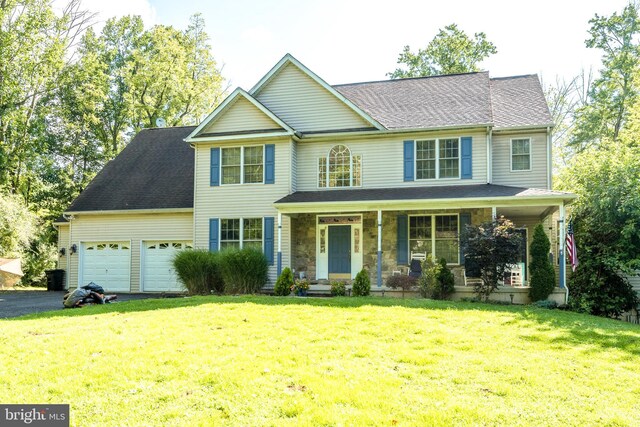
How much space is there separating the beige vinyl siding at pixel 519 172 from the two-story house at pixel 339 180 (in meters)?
0.03

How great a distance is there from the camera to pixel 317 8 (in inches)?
560

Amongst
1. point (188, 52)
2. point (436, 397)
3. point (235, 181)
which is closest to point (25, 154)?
point (188, 52)

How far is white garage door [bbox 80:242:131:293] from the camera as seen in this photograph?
2002 cm

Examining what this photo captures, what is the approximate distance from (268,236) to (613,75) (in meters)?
21.2

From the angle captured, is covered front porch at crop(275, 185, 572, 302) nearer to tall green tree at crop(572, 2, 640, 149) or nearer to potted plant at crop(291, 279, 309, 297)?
potted plant at crop(291, 279, 309, 297)

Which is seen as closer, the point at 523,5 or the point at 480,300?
the point at 480,300

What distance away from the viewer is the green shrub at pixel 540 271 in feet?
44.5

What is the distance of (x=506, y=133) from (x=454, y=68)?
14.6 metres

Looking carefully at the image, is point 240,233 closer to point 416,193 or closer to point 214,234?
point 214,234

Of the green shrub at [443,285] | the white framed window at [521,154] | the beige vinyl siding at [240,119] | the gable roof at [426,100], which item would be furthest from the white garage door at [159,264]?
the white framed window at [521,154]

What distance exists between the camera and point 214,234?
18.1 meters

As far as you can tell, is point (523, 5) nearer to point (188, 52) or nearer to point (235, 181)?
point (235, 181)

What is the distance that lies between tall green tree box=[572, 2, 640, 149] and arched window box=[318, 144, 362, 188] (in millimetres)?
16394

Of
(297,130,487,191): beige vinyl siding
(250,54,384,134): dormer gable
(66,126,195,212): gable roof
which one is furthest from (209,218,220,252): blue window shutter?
(250,54,384,134): dormer gable
